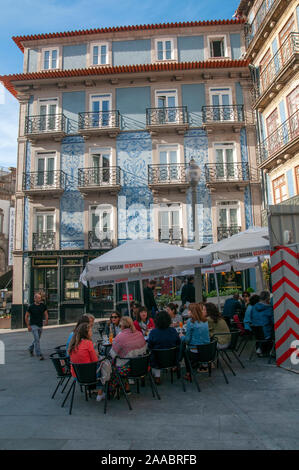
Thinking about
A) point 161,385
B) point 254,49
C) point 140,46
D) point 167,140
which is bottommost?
point 161,385

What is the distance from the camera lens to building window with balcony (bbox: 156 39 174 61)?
19.3 m

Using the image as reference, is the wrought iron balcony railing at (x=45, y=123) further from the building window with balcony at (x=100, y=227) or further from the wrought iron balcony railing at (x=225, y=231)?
the wrought iron balcony railing at (x=225, y=231)

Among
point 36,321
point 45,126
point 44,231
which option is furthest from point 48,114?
point 36,321

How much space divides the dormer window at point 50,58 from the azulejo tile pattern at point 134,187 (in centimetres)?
595

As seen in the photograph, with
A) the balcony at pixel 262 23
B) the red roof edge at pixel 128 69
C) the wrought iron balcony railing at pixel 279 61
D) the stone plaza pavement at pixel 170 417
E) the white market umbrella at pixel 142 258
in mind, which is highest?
the balcony at pixel 262 23

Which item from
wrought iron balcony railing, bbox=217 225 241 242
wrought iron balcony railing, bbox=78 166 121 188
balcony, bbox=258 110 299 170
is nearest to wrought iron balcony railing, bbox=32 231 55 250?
wrought iron balcony railing, bbox=78 166 121 188

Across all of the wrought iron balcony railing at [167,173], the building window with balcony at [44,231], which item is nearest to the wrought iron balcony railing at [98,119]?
the wrought iron balcony railing at [167,173]

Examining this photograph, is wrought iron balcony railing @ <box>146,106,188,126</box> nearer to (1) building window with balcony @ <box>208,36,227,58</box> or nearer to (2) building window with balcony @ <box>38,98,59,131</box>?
(1) building window with balcony @ <box>208,36,227,58</box>

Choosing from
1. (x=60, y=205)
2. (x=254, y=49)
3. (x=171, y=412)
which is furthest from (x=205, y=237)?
(x=171, y=412)

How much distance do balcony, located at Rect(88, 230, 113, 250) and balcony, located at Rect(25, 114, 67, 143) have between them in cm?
A: 558

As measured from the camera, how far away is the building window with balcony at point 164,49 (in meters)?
19.3
